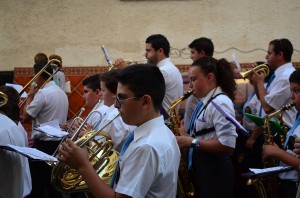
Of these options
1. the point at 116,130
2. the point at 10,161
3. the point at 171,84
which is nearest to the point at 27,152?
the point at 10,161

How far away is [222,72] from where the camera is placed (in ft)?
14.2

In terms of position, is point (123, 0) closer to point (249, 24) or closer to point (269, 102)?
point (249, 24)

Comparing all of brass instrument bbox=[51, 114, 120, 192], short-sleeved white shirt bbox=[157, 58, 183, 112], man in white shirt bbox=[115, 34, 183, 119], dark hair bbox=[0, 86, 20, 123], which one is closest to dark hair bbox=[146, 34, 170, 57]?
man in white shirt bbox=[115, 34, 183, 119]

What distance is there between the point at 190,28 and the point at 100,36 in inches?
63.5

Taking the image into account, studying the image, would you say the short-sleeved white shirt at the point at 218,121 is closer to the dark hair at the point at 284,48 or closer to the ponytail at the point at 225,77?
the ponytail at the point at 225,77

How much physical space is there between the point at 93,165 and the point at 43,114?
8.50ft

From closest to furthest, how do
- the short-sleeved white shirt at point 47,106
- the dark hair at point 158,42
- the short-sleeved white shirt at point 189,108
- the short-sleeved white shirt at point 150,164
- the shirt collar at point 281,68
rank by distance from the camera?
the short-sleeved white shirt at point 150,164 → the short-sleeved white shirt at point 189,108 → the shirt collar at point 281,68 → the short-sleeved white shirt at point 47,106 → the dark hair at point 158,42

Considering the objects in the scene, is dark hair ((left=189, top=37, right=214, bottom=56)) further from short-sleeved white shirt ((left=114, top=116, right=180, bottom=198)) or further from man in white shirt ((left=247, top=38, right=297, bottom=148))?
short-sleeved white shirt ((left=114, top=116, right=180, bottom=198))

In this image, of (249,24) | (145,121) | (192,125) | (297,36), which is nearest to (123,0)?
(249,24)

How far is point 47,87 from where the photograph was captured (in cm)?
604

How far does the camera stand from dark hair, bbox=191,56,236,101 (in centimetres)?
426

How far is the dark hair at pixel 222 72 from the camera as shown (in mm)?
4258

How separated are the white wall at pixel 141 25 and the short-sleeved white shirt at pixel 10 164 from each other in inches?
229

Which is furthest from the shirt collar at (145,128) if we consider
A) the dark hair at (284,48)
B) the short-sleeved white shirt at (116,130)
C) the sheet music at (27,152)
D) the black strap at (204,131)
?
the dark hair at (284,48)
